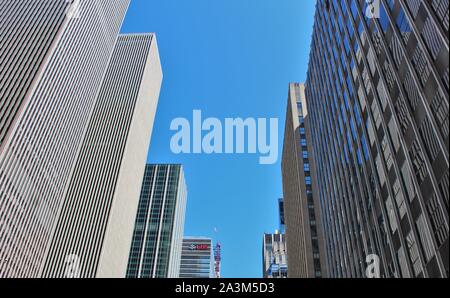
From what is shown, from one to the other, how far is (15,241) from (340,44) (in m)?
68.1

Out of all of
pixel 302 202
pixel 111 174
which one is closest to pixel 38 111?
pixel 111 174

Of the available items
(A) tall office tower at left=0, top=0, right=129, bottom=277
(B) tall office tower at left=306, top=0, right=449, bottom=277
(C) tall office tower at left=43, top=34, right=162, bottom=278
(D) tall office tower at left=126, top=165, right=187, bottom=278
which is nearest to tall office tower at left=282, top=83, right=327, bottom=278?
(B) tall office tower at left=306, top=0, right=449, bottom=277

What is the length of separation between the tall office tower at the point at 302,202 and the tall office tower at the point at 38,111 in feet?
174

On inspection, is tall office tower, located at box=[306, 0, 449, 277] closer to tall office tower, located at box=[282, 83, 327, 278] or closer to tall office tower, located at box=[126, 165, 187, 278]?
tall office tower, located at box=[282, 83, 327, 278]

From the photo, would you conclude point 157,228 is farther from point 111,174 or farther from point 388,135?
point 388,135

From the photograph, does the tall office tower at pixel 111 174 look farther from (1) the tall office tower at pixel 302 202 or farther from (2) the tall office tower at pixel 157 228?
(1) the tall office tower at pixel 302 202

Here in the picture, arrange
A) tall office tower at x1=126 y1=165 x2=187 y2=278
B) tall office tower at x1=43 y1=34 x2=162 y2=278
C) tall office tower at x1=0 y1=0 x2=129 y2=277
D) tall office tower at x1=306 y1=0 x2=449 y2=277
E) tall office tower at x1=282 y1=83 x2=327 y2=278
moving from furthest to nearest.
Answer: tall office tower at x1=126 y1=165 x2=187 y2=278 < tall office tower at x1=43 y1=34 x2=162 y2=278 < tall office tower at x1=282 y1=83 x2=327 y2=278 < tall office tower at x1=0 y1=0 x2=129 y2=277 < tall office tower at x1=306 y1=0 x2=449 y2=277

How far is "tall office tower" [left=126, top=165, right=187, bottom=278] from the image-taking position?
172 metres

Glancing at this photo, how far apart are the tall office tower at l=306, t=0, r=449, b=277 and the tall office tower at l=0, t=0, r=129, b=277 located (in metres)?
56.3

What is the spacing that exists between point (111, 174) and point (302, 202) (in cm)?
5657

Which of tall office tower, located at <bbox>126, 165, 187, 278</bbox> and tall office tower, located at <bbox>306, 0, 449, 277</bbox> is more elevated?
tall office tower, located at <bbox>126, 165, 187, 278</bbox>

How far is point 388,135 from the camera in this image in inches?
1499

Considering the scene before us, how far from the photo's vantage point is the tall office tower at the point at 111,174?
4151 inches
